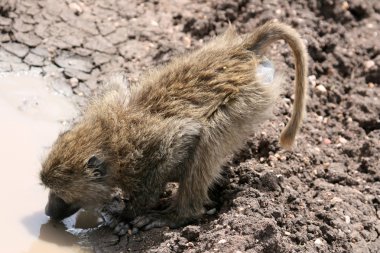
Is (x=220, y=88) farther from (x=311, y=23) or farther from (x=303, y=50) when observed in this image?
(x=311, y=23)

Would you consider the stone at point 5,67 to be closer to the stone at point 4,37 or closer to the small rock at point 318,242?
the stone at point 4,37

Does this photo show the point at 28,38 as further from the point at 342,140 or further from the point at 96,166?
the point at 342,140

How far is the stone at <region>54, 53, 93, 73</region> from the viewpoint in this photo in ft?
22.7

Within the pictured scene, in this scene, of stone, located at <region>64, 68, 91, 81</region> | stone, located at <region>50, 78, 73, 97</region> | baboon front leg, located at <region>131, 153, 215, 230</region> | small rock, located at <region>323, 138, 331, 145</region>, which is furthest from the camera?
stone, located at <region>64, 68, 91, 81</region>

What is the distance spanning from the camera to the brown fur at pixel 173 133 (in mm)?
5289

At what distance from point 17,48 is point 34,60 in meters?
0.20

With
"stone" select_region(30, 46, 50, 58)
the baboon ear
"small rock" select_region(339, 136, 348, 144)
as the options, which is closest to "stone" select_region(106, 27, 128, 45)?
"stone" select_region(30, 46, 50, 58)

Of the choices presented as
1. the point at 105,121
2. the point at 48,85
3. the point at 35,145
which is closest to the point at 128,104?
the point at 105,121

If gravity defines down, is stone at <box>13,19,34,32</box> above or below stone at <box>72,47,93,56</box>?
above

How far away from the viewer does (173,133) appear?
525 centimetres

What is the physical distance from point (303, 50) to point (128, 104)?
1.31 meters

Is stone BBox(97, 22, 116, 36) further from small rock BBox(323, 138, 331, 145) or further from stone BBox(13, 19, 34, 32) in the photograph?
small rock BBox(323, 138, 331, 145)

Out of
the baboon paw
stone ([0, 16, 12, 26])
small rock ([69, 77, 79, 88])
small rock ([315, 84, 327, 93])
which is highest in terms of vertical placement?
stone ([0, 16, 12, 26])

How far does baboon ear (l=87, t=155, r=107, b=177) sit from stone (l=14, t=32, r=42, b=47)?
209 cm
